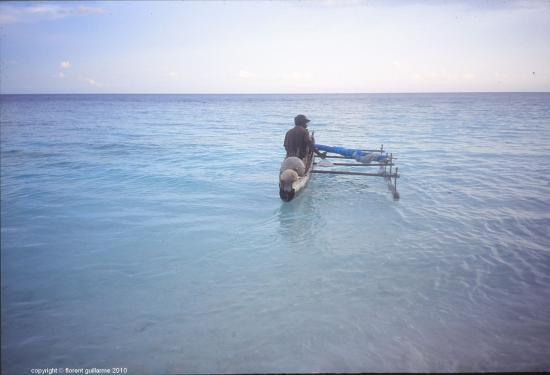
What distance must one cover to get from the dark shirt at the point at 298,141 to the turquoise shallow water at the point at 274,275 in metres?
1.59

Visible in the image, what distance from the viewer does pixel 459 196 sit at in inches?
415

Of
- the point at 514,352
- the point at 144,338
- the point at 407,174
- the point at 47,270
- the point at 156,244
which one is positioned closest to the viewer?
the point at 514,352

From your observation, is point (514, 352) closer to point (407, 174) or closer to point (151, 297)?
point (151, 297)

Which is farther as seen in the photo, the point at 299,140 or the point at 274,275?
the point at 299,140

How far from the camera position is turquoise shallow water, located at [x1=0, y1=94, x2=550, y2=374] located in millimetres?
4262

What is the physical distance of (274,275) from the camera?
6.01 m

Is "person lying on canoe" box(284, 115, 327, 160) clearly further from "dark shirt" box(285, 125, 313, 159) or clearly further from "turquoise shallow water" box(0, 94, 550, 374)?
"turquoise shallow water" box(0, 94, 550, 374)

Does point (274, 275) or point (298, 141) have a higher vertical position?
point (298, 141)

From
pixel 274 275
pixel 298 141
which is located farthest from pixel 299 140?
pixel 274 275

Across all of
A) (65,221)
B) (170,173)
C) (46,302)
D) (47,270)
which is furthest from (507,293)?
(170,173)

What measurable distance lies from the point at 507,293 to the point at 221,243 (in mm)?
5662

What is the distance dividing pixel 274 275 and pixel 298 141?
5.16 metres

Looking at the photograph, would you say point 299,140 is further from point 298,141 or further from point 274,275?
point 274,275

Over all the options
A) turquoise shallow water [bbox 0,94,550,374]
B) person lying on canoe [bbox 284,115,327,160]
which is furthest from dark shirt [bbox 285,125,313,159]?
turquoise shallow water [bbox 0,94,550,374]
